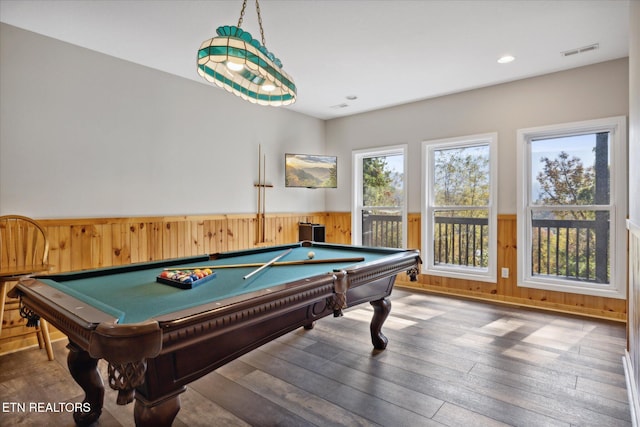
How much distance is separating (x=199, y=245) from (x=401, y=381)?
2.77 metres

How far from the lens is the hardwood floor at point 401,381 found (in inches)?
72.2

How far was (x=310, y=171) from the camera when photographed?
16.8 feet

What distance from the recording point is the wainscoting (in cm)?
303

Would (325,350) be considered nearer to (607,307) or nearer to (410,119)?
(607,307)

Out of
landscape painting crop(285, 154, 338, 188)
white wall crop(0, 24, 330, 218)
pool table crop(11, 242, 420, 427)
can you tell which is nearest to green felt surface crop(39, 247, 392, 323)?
pool table crop(11, 242, 420, 427)

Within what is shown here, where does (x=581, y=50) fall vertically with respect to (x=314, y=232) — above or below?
above

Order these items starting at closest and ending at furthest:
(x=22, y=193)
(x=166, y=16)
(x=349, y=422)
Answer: (x=349, y=422) < (x=166, y=16) < (x=22, y=193)

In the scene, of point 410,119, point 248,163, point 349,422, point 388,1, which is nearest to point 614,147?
point 410,119

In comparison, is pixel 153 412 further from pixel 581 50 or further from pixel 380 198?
pixel 380 198

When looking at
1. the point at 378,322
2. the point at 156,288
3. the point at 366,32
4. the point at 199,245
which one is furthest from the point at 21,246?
the point at 366,32

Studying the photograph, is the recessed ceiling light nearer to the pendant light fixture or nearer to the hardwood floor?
the pendant light fixture

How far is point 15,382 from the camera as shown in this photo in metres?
2.22

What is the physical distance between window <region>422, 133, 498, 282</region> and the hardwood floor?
49.2 inches

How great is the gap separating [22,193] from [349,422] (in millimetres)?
3096
